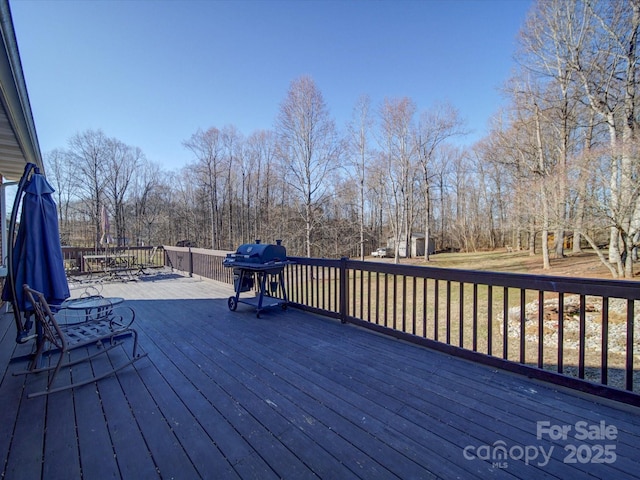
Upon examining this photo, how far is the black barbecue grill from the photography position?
176 inches

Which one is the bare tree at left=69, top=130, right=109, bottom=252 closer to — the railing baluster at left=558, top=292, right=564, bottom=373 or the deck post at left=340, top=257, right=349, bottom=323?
the deck post at left=340, top=257, right=349, bottom=323

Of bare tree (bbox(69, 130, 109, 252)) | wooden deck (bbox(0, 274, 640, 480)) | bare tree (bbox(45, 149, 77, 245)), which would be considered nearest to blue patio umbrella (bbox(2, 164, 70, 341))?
wooden deck (bbox(0, 274, 640, 480))

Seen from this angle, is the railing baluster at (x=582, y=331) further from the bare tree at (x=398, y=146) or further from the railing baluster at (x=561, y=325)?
the bare tree at (x=398, y=146)

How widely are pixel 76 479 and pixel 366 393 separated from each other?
5.68 feet

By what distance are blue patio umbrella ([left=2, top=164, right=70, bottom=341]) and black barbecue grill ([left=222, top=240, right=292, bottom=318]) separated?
86.3 inches

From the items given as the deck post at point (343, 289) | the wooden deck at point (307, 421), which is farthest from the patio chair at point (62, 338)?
the deck post at point (343, 289)

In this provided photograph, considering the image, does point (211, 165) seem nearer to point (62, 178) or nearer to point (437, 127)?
point (62, 178)

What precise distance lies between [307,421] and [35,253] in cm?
256

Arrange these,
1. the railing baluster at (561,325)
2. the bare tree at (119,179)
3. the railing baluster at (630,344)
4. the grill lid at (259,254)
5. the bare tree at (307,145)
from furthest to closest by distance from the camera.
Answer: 1. the bare tree at (119,179)
2. the bare tree at (307,145)
3. the grill lid at (259,254)
4. the railing baluster at (561,325)
5. the railing baluster at (630,344)

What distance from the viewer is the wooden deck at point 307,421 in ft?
5.18

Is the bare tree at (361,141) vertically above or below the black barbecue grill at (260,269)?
above

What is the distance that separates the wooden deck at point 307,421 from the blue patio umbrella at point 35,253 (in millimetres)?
739

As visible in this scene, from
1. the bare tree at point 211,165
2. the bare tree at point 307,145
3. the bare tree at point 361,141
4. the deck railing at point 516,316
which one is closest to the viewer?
the deck railing at point 516,316

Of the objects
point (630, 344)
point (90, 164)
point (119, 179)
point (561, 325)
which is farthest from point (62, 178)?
point (630, 344)
